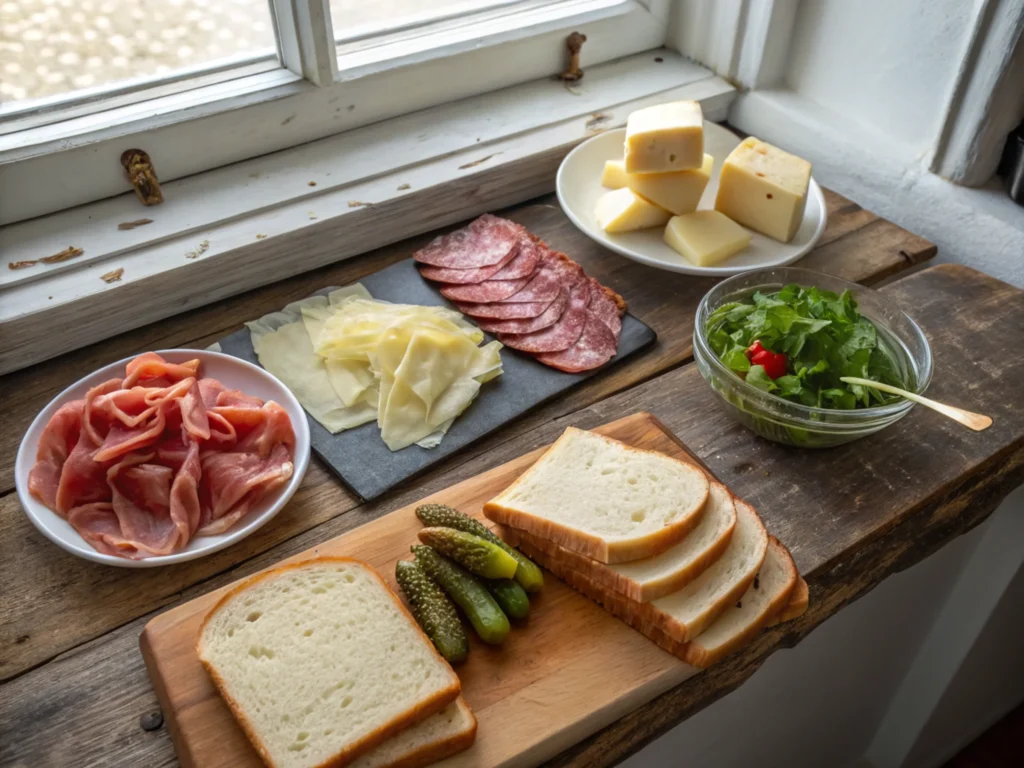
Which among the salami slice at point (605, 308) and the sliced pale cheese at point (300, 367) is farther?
the salami slice at point (605, 308)

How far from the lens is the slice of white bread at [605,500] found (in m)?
0.99

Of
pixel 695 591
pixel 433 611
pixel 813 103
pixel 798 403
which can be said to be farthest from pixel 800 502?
pixel 813 103

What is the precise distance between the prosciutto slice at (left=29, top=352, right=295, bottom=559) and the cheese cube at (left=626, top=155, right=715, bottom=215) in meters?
0.76

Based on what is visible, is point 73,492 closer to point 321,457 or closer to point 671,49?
point 321,457

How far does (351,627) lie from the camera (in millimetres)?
953

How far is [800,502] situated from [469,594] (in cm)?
47

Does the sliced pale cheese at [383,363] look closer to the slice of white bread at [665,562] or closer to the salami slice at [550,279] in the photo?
the salami slice at [550,279]

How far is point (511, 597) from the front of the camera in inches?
38.5

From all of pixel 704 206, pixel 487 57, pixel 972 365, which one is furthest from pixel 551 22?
pixel 972 365

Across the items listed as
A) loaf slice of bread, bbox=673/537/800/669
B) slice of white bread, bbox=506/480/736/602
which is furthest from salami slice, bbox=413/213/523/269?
loaf slice of bread, bbox=673/537/800/669

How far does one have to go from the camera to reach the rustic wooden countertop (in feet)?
3.14

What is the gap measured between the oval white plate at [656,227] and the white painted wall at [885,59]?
0.21m

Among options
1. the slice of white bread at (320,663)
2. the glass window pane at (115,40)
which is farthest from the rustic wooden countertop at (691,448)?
the glass window pane at (115,40)

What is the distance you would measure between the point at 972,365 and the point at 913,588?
449mm
